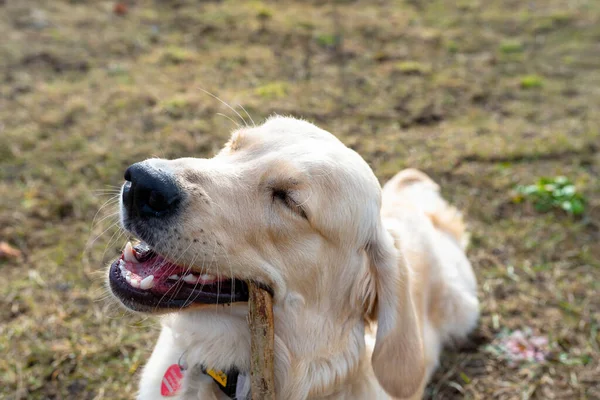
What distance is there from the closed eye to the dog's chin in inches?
15.4

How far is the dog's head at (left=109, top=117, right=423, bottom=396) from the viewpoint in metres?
2.29

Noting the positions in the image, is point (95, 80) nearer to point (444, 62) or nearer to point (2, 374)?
point (2, 374)

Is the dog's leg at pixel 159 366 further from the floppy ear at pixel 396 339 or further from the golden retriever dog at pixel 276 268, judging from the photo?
the floppy ear at pixel 396 339

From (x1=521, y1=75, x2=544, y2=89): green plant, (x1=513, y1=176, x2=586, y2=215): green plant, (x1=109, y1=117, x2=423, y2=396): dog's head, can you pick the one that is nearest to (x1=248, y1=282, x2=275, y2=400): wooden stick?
(x1=109, y1=117, x2=423, y2=396): dog's head

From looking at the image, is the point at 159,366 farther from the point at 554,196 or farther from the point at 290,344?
the point at 554,196

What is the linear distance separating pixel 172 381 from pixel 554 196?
402 cm

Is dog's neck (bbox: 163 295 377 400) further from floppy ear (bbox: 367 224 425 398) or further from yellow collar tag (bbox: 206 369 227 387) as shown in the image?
floppy ear (bbox: 367 224 425 398)

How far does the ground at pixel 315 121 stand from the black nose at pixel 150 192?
4.52ft

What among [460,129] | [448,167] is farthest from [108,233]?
[460,129]

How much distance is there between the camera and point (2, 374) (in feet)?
11.0

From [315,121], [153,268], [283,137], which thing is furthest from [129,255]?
[315,121]

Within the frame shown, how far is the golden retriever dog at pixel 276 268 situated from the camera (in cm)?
232

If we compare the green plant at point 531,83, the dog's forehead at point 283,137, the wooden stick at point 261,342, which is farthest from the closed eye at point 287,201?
the green plant at point 531,83

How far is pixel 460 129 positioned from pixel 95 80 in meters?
4.19
